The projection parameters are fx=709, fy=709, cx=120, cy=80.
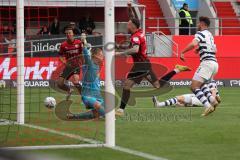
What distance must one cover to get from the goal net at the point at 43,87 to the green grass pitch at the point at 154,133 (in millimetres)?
29

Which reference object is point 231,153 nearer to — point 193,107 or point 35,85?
point 193,107

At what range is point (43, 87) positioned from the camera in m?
26.8

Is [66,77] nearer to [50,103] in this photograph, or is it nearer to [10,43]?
[50,103]

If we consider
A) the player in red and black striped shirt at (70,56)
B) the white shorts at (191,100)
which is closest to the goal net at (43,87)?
the player in red and black striped shirt at (70,56)

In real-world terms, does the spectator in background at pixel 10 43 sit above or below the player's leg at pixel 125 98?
above

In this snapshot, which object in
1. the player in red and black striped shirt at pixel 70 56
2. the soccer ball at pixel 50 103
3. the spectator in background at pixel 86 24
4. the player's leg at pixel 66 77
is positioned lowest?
the soccer ball at pixel 50 103

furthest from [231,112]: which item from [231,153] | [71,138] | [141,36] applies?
[231,153]

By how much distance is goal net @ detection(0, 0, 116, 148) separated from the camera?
9852mm

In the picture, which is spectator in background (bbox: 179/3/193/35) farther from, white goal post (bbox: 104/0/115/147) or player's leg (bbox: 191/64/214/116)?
white goal post (bbox: 104/0/115/147)

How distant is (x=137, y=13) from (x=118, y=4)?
144 centimetres

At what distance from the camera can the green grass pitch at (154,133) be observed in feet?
29.0

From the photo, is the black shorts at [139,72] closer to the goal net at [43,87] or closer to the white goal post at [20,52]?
the goal net at [43,87]

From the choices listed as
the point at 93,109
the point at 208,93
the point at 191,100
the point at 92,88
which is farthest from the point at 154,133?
the point at 191,100

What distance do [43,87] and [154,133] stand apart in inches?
623
